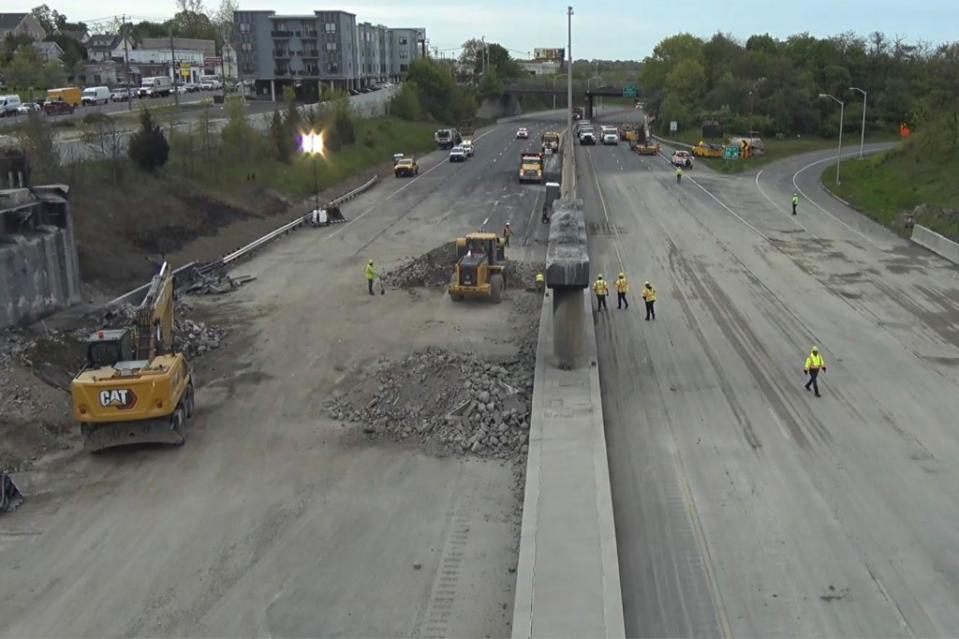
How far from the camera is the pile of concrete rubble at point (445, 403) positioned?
1967cm

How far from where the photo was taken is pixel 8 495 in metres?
17.2

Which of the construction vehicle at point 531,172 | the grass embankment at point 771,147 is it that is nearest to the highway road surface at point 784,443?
the construction vehicle at point 531,172

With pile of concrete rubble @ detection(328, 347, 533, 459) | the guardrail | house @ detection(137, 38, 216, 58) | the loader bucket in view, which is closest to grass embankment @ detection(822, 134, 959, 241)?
pile of concrete rubble @ detection(328, 347, 533, 459)

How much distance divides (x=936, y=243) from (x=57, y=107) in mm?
58277

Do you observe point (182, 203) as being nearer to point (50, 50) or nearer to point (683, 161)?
point (683, 161)

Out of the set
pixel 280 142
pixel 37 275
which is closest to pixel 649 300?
pixel 37 275

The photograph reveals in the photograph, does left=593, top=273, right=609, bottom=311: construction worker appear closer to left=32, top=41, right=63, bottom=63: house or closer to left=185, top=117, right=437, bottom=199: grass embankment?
left=185, top=117, right=437, bottom=199: grass embankment

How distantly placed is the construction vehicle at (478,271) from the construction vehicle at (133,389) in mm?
12240

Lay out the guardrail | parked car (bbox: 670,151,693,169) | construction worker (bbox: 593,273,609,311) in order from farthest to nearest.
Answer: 1. parked car (bbox: 670,151,693,169)
2. the guardrail
3. construction worker (bbox: 593,273,609,311)

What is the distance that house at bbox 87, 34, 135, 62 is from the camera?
474 ft

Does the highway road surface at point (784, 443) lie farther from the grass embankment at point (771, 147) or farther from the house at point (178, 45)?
the house at point (178, 45)

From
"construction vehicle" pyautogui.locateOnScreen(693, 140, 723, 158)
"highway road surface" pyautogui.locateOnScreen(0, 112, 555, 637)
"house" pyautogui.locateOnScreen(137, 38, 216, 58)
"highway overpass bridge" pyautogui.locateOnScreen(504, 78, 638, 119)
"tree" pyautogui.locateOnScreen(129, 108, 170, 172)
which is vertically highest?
"house" pyautogui.locateOnScreen(137, 38, 216, 58)

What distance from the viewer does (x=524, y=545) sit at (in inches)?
556

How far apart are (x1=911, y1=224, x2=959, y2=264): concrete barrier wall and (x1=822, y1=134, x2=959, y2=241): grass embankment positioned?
0.86 m
